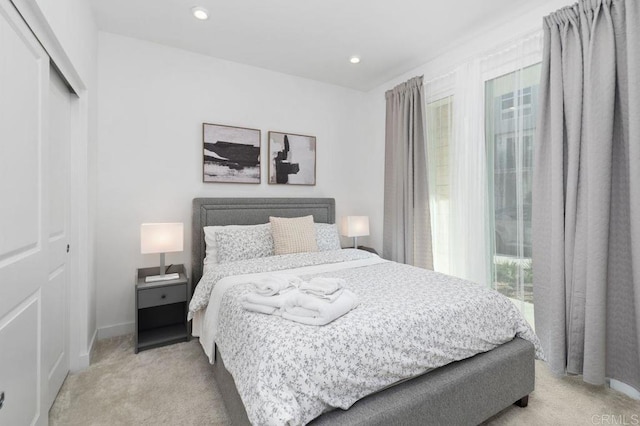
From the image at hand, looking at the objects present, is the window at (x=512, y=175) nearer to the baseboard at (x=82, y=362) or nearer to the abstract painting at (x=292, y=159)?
the abstract painting at (x=292, y=159)

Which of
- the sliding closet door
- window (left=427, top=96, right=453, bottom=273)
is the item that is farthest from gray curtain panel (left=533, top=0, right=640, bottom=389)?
the sliding closet door

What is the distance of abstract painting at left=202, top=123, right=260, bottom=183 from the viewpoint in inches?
125

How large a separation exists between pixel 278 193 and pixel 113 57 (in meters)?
2.00

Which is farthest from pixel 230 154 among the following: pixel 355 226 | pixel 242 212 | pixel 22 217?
pixel 22 217

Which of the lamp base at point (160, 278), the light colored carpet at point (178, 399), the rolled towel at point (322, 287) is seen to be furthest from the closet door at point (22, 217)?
the rolled towel at point (322, 287)

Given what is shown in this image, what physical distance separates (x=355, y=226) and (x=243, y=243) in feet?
4.70

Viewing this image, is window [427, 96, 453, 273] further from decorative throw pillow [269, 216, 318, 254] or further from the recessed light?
the recessed light

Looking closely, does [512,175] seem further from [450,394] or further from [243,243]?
[243,243]

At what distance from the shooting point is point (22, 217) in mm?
1314

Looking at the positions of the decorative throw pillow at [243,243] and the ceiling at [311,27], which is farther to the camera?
the decorative throw pillow at [243,243]

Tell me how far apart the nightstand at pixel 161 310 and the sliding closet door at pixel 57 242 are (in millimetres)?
507

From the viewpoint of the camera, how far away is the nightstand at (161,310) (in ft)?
8.26

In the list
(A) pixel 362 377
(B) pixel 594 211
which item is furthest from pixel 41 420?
(B) pixel 594 211

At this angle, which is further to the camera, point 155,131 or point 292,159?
point 292,159
